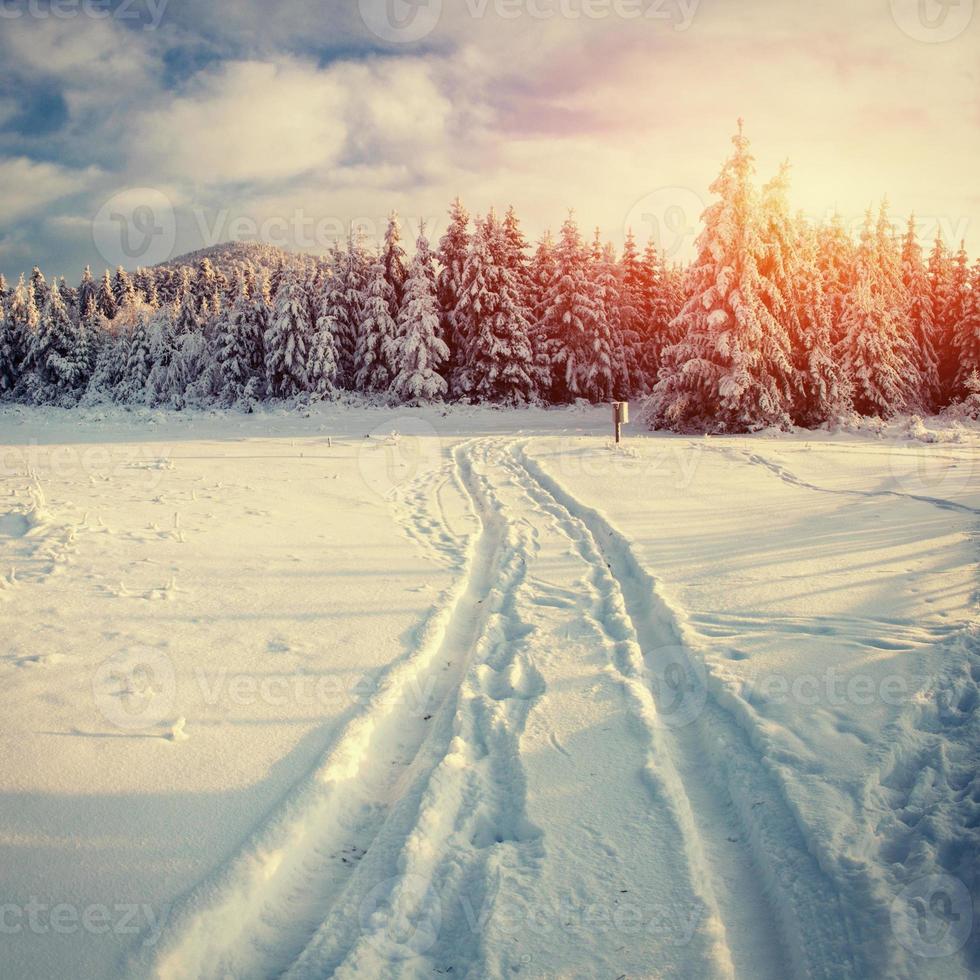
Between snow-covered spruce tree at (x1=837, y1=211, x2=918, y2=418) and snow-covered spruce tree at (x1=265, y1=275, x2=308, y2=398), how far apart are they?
28944 millimetres

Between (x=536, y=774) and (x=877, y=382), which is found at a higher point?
(x=877, y=382)

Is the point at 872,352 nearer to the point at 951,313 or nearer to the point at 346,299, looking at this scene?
the point at 951,313

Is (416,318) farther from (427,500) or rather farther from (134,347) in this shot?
(134,347)

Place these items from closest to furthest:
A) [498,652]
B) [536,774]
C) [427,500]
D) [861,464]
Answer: [536,774], [498,652], [427,500], [861,464]

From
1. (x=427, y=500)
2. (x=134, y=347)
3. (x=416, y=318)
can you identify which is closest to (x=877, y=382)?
(x=416, y=318)

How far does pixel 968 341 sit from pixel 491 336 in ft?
83.4

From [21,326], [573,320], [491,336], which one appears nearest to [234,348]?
[491,336]

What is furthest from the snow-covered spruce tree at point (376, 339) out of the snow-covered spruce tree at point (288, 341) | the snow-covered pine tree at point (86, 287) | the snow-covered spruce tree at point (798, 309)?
the snow-covered pine tree at point (86, 287)

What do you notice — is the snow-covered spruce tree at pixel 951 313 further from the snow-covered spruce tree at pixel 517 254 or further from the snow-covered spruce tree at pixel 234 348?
the snow-covered spruce tree at pixel 234 348

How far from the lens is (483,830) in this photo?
3152mm

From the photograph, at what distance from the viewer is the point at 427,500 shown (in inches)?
437

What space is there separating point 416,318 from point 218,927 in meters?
32.8

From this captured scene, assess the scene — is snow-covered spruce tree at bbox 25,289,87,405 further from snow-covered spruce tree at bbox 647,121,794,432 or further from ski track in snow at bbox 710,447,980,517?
ski track in snow at bbox 710,447,980,517

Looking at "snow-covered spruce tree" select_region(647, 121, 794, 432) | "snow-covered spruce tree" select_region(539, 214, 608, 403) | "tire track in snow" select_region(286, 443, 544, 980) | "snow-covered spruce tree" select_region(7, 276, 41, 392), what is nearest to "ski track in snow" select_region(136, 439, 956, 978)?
"tire track in snow" select_region(286, 443, 544, 980)
